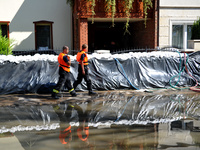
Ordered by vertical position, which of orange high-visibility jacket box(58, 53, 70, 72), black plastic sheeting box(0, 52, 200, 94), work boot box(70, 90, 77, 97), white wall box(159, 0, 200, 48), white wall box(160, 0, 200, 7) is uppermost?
white wall box(160, 0, 200, 7)

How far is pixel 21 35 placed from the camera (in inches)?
691

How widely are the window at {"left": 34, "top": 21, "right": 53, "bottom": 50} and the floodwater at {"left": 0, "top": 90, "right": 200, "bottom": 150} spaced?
8.28 metres

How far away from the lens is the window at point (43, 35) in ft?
58.5

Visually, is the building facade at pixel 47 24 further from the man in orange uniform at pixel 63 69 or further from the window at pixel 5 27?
the man in orange uniform at pixel 63 69

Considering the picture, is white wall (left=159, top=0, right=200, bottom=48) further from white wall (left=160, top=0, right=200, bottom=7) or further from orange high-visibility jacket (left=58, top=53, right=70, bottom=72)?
orange high-visibility jacket (left=58, top=53, right=70, bottom=72)

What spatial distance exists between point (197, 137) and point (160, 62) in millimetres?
6188

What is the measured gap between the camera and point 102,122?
22.3 ft

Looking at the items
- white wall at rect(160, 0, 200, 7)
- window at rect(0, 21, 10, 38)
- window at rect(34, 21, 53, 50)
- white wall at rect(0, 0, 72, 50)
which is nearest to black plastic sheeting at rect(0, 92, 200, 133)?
white wall at rect(160, 0, 200, 7)

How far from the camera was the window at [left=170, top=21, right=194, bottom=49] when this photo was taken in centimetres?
1664

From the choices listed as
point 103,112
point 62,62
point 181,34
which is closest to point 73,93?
point 62,62

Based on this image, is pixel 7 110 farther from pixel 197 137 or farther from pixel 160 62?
pixel 160 62

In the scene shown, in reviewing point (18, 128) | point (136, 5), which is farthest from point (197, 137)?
point (136, 5)

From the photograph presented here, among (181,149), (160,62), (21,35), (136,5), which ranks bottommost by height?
(181,149)

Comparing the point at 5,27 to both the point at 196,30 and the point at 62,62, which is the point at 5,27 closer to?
the point at 62,62
